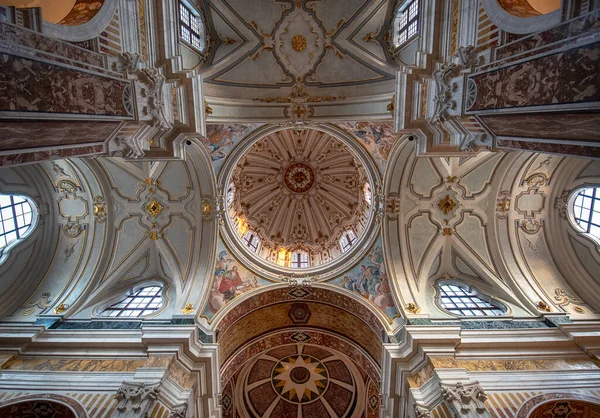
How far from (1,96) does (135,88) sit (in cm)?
→ 299

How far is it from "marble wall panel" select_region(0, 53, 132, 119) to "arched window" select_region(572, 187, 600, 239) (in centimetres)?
1624

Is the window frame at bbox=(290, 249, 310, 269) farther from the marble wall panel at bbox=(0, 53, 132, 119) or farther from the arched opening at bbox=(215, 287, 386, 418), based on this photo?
the marble wall panel at bbox=(0, 53, 132, 119)

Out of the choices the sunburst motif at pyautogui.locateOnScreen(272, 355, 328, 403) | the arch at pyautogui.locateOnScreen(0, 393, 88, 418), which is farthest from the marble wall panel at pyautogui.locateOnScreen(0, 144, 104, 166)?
the sunburst motif at pyautogui.locateOnScreen(272, 355, 328, 403)

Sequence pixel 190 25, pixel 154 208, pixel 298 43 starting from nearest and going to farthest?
1. pixel 190 25
2. pixel 298 43
3. pixel 154 208

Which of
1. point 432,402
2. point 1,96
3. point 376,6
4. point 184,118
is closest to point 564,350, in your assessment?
point 432,402

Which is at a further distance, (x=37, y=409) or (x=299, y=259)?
(x=299, y=259)

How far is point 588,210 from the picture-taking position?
12055mm

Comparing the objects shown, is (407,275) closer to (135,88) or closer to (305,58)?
(305,58)

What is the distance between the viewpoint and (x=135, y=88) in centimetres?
640

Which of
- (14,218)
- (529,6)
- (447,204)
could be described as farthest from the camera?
(447,204)

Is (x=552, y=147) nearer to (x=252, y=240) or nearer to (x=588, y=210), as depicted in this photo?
(x=588, y=210)

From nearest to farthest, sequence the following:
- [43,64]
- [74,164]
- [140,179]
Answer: [43,64] → [74,164] → [140,179]

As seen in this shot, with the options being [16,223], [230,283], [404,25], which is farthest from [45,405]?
[404,25]

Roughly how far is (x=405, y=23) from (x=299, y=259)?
12.5 m
